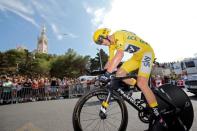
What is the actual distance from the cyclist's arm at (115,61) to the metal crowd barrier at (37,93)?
14360mm

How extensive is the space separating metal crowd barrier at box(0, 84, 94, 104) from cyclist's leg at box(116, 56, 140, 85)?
14127 mm

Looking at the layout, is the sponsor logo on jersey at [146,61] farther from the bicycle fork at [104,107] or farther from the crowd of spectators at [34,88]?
the crowd of spectators at [34,88]

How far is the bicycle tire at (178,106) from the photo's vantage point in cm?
408

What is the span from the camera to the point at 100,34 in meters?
4.18

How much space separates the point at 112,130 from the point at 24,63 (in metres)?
92.0

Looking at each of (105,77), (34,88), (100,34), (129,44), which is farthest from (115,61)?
(34,88)

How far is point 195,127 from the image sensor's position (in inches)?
199

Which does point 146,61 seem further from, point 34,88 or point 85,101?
point 34,88

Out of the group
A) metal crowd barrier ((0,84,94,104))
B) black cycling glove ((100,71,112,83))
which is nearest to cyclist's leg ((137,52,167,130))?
black cycling glove ((100,71,112,83))

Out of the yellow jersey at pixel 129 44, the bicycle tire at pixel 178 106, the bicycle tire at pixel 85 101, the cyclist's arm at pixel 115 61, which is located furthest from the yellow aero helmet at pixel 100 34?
the bicycle tire at pixel 178 106

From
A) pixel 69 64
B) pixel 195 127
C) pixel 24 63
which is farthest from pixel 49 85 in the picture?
pixel 24 63

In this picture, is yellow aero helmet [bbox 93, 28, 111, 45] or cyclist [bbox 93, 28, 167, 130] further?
yellow aero helmet [bbox 93, 28, 111, 45]

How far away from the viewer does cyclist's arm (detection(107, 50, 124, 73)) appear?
3.89m

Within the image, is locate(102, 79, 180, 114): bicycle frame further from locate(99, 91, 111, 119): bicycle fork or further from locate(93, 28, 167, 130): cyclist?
locate(93, 28, 167, 130): cyclist
